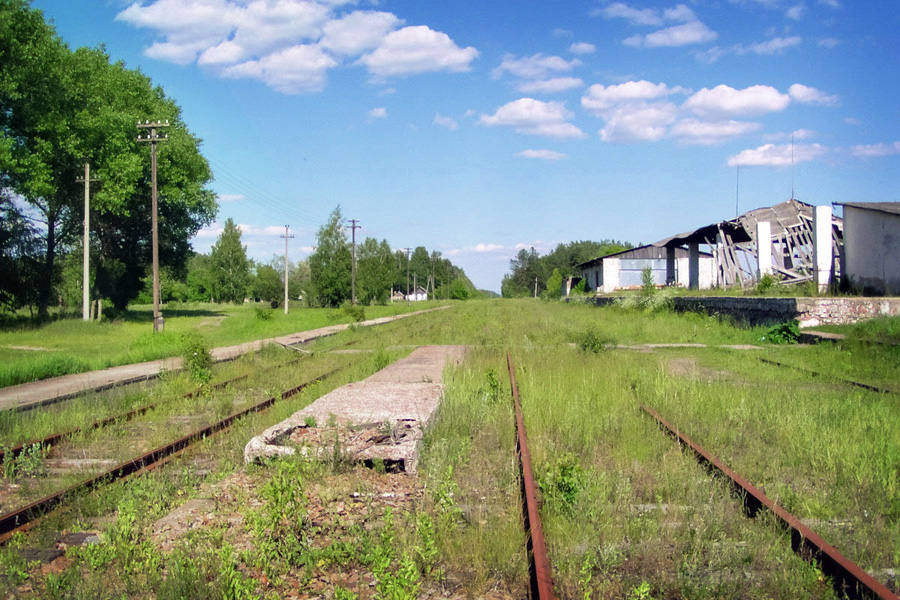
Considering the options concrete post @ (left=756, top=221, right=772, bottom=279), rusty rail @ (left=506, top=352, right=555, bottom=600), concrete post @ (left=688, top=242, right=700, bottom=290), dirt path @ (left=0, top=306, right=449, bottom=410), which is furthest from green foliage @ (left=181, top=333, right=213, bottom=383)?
concrete post @ (left=688, top=242, right=700, bottom=290)

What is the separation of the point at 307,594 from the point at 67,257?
161ft

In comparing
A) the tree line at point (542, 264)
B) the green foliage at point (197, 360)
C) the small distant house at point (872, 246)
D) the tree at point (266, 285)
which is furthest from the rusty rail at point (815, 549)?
the tree line at point (542, 264)

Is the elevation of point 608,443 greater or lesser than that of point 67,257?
lesser

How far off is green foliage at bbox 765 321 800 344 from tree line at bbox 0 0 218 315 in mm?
28188

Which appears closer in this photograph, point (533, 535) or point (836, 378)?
point (533, 535)

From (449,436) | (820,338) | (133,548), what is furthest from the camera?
(820,338)

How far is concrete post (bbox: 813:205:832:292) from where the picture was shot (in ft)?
80.8

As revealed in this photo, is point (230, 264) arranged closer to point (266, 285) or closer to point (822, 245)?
point (266, 285)

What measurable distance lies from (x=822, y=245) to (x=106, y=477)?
2557 centimetres

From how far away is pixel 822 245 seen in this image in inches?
979

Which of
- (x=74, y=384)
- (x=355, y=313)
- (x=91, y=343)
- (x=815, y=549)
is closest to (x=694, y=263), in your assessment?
(x=355, y=313)

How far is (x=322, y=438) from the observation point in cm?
636

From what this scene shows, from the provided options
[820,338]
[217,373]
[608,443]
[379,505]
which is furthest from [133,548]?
[820,338]

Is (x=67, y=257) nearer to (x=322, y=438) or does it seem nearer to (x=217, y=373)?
(x=217, y=373)
